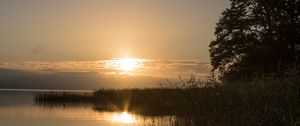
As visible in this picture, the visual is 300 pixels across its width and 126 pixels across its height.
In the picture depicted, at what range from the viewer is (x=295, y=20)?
39.0 metres

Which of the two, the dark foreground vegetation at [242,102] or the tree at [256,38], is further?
the tree at [256,38]

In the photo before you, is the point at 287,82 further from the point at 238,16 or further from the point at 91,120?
the point at 238,16

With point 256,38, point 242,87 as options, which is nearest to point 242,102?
point 242,87

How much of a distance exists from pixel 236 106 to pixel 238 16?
24430mm

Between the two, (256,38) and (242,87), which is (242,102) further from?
(256,38)

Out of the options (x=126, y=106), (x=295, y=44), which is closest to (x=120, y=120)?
(x=126, y=106)

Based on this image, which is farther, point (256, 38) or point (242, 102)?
point (256, 38)

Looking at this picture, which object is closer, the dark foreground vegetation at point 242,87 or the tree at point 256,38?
the dark foreground vegetation at point 242,87

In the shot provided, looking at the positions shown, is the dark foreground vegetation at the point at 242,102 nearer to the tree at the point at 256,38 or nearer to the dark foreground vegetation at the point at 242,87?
the dark foreground vegetation at the point at 242,87

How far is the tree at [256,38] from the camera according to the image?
37375 millimetres

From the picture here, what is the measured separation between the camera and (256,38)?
39.1 m

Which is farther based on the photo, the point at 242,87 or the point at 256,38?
the point at 256,38

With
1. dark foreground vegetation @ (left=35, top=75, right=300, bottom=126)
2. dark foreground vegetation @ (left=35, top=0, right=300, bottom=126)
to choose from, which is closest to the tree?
dark foreground vegetation @ (left=35, top=0, right=300, bottom=126)

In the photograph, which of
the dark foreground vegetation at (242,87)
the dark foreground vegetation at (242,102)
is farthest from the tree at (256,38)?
the dark foreground vegetation at (242,102)
